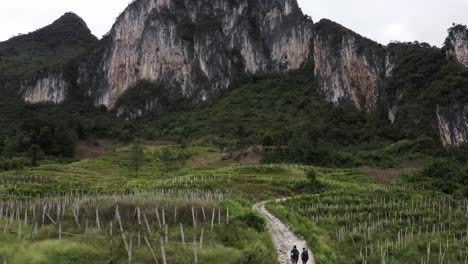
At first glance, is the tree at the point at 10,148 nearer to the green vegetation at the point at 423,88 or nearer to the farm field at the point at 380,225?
the farm field at the point at 380,225

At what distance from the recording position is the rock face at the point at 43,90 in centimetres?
15525

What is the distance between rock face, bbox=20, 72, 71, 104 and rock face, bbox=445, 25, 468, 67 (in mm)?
121069

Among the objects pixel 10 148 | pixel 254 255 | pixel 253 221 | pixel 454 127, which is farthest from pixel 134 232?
pixel 10 148

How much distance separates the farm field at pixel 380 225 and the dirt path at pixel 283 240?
0.47 metres

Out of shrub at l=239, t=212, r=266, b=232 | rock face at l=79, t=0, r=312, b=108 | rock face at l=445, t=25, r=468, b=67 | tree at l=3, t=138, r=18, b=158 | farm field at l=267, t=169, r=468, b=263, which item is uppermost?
rock face at l=79, t=0, r=312, b=108

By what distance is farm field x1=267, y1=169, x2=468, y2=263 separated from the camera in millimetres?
18703

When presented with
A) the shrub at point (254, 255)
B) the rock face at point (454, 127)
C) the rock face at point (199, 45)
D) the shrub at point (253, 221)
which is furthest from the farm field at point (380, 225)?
the rock face at point (199, 45)

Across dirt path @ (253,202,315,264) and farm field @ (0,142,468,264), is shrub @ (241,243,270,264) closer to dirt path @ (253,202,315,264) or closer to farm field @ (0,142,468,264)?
farm field @ (0,142,468,264)

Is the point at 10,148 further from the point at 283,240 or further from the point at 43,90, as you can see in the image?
the point at 43,90

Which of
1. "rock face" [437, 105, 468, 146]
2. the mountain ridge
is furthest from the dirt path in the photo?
the mountain ridge

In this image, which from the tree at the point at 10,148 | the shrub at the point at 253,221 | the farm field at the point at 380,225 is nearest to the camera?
the farm field at the point at 380,225

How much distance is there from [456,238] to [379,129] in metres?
71.1

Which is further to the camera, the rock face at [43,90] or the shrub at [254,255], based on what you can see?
the rock face at [43,90]

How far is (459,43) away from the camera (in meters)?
85.0
